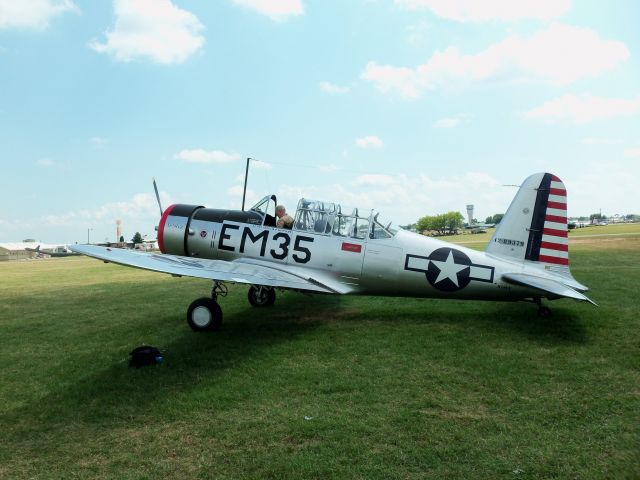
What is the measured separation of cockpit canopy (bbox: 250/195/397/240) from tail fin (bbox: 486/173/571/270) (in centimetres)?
206

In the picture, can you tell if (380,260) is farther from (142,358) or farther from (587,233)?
(587,233)

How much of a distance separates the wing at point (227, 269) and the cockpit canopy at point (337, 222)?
0.86 m

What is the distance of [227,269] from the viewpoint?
722 cm

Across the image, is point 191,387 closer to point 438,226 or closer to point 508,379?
point 508,379

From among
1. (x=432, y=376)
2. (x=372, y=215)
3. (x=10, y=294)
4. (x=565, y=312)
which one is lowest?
(x=10, y=294)

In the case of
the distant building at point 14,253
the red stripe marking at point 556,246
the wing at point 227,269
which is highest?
the red stripe marking at point 556,246

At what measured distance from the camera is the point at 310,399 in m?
4.38

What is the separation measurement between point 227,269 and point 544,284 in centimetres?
513

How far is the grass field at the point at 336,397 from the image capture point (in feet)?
10.8

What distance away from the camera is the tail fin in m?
7.26

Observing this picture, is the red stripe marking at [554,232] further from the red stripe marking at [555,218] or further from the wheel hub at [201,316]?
the wheel hub at [201,316]

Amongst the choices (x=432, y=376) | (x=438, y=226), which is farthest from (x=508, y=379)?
(x=438, y=226)

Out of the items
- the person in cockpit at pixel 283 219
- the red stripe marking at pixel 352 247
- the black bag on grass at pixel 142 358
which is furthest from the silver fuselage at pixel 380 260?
the black bag on grass at pixel 142 358

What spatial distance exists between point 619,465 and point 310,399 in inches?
103
